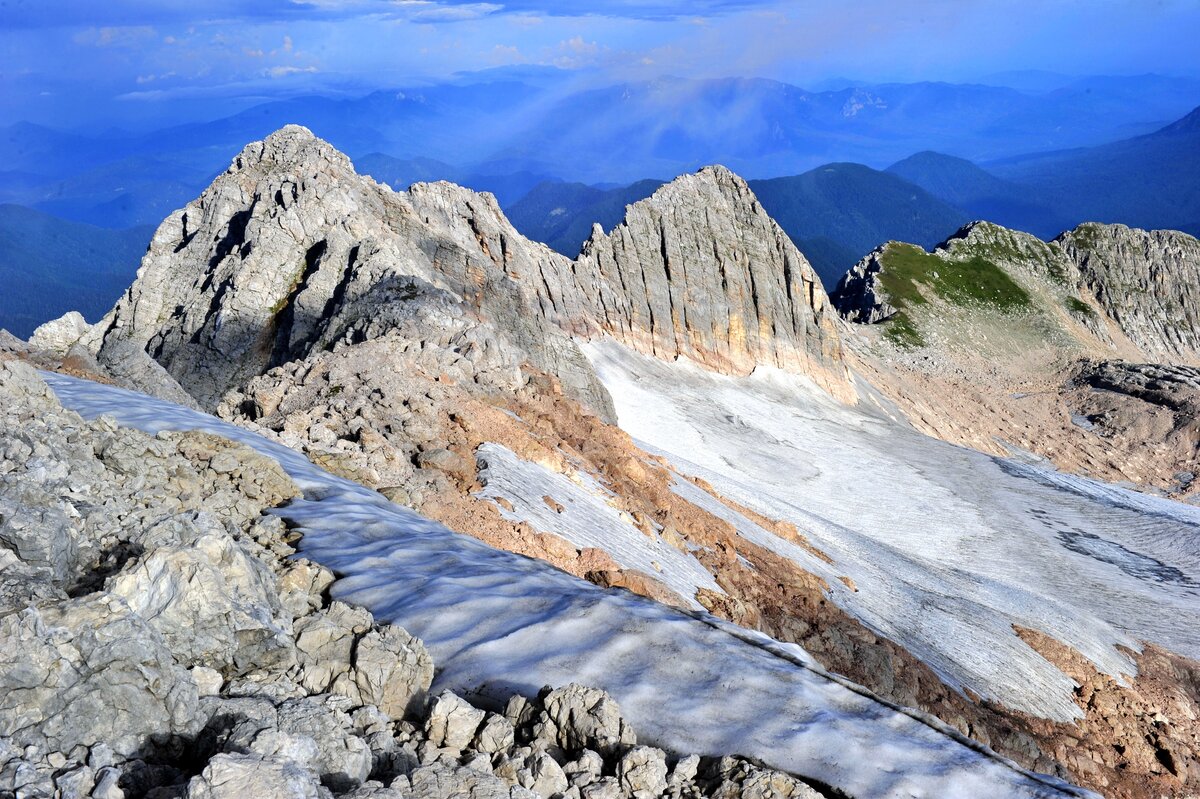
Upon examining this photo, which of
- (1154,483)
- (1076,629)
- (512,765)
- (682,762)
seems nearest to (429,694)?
(512,765)

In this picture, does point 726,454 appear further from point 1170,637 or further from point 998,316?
point 998,316

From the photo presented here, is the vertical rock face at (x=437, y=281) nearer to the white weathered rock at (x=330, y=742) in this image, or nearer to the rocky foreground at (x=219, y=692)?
the rocky foreground at (x=219, y=692)

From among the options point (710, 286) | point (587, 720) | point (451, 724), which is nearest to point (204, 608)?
point (451, 724)

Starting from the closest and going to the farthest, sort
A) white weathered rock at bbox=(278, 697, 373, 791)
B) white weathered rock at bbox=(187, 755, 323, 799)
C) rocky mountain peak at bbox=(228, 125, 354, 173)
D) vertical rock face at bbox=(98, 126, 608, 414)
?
white weathered rock at bbox=(187, 755, 323, 799), white weathered rock at bbox=(278, 697, 373, 791), vertical rock face at bbox=(98, 126, 608, 414), rocky mountain peak at bbox=(228, 125, 354, 173)

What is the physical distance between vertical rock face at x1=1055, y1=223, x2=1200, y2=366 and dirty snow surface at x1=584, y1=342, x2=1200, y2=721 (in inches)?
3516

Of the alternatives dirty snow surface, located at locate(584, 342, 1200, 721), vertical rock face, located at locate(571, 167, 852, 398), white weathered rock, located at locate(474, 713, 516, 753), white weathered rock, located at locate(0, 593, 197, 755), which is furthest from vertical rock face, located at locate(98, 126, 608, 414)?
white weathered rock, located at locate(0, 593, 197, 755)

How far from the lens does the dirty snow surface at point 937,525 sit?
2992 cm

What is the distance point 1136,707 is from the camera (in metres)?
28.8

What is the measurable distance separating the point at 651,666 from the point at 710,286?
213 feet

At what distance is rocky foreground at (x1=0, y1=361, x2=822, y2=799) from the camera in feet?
19.4

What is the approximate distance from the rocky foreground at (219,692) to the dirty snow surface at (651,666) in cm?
52

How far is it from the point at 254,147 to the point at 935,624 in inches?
1926

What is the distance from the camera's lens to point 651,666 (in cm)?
917

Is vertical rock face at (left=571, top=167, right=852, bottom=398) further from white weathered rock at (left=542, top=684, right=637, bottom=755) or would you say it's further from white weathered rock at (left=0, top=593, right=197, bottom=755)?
white weathered rock at (left=0, top=593, right=197, bottom=755)
